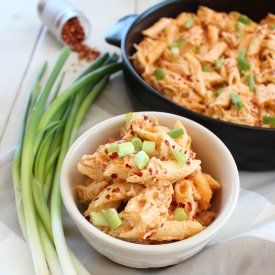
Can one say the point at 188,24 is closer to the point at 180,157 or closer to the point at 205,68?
the point at 205,68

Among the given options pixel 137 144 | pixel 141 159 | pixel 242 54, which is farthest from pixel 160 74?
pixel 141 159

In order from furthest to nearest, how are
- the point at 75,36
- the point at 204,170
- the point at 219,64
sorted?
1. the point at 75,36
2. the point at 219,64
3. the point at 204,170

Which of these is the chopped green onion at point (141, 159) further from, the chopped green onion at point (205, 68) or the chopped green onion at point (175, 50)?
the chopped green onion at point (175, 50)

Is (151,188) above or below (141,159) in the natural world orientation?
below

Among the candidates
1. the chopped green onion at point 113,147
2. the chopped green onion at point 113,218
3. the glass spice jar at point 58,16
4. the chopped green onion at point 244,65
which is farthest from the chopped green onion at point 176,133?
the glass spice jar at point 58,16

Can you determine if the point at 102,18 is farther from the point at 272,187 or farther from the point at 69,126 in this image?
the point at 272,187

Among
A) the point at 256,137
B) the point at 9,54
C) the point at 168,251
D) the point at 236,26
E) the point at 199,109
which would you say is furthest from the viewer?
the point at 9,54

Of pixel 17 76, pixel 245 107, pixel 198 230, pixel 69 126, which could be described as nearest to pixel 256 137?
pixel 245 107
